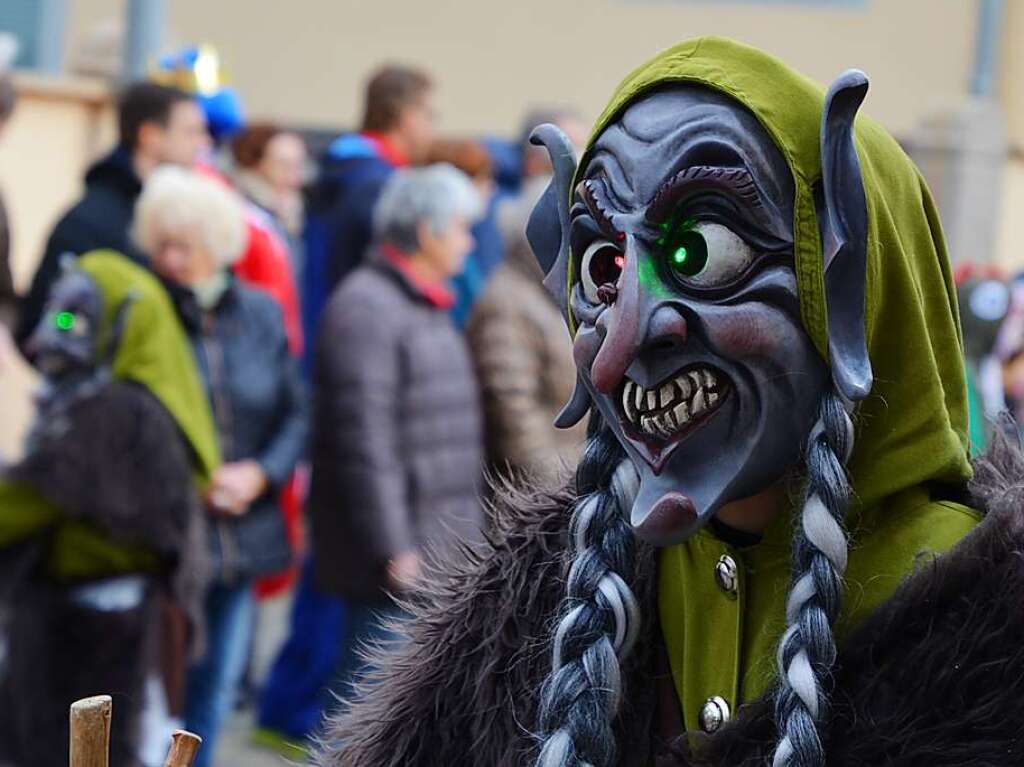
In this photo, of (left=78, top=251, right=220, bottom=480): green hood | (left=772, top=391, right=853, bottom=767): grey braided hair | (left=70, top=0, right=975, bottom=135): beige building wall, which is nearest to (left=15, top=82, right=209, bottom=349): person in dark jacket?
(left=78, top=251, right=220, bottom=480): green hood

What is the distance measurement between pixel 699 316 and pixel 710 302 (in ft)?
0.06

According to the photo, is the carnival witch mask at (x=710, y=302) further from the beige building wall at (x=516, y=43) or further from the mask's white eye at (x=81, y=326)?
the beige building wall at (x=516, y=43)

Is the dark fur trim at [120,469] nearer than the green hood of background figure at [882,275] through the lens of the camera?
No

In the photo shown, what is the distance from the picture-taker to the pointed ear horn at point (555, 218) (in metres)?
2.07

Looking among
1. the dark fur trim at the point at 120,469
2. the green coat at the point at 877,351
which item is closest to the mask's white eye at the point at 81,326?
the dark fur trim at the point at 120,469

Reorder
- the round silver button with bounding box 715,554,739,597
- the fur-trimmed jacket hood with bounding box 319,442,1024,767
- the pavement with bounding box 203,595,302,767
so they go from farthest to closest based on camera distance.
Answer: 1. the pavement with bounding box 203,595,302,767
2. the round silver button with bounding box 715,554,739,597
3. the fur-trimmed jacket hood with bounding box 319,442,1024,767

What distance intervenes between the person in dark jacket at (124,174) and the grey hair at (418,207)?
2.21ft

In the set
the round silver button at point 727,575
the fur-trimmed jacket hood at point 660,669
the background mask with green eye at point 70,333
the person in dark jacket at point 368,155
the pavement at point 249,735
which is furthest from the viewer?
the person in dark jacket at point 368,155

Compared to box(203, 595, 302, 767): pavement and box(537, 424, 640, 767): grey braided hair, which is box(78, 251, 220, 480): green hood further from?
box(537, 424, 640, 767): grey braided hair

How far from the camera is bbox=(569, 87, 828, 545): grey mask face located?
1.86 m

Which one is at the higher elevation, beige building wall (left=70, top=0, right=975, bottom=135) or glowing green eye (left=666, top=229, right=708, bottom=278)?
glowing green eye (left=666, top=229, right=708, bottom=278)

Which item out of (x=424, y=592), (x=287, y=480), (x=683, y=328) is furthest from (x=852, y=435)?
(x=287, y=480)

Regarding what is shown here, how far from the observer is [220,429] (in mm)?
5125

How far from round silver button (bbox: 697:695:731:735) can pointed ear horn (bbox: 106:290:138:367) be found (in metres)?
2.82
